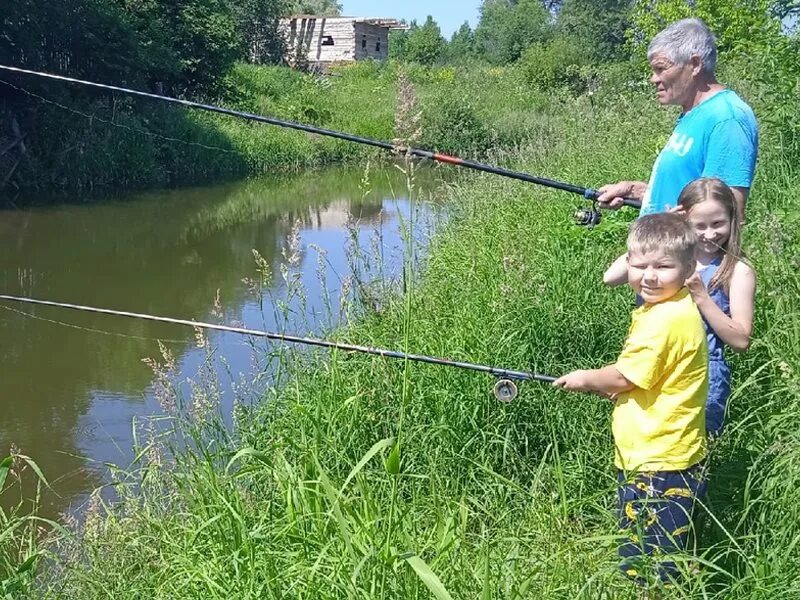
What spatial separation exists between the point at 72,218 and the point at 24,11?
12.8ft

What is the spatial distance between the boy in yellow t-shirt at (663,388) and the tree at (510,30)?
42514 mm

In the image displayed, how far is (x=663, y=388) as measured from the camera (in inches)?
86.3

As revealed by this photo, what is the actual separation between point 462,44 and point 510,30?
11936 millimetres

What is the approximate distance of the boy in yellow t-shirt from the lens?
7.09ft

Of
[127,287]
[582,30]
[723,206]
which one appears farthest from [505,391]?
[582,30]

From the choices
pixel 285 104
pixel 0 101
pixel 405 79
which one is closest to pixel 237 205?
pixel 0 101

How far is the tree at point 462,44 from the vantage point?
182 feet

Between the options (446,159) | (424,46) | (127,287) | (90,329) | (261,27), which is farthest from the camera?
(424,46)

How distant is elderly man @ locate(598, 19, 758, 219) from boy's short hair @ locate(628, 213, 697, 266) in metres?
0.40

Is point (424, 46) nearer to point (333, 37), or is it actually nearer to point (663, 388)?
point (333, 37)

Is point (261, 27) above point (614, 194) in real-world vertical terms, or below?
above

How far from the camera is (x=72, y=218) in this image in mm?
11898

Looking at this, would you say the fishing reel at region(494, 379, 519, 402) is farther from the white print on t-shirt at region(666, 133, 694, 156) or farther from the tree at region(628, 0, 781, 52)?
the tree at region(628, 0, 781, 52)

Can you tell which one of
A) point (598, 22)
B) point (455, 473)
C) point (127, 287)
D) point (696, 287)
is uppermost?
point (598, 22)
